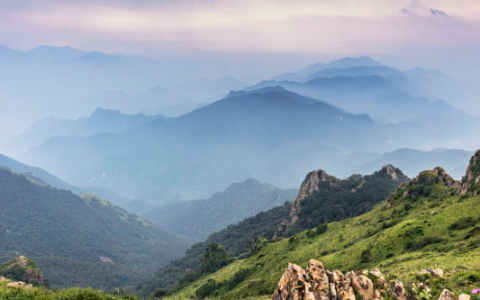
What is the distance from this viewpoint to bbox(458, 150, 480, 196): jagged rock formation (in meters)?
61.3

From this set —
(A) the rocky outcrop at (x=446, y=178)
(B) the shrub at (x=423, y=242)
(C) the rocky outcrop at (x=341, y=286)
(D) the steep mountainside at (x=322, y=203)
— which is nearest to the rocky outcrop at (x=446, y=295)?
(C) the rocky outcrop at (x=341, y=286)

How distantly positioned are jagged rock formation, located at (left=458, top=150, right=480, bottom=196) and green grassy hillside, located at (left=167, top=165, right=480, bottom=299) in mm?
1828

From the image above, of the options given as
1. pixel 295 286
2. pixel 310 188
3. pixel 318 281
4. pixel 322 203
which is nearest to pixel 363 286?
pixel 318 281

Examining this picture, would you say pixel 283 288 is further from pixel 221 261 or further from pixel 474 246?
pixel 221 261

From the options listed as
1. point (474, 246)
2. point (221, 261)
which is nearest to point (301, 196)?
point (221, 261)

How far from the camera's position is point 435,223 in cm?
5581

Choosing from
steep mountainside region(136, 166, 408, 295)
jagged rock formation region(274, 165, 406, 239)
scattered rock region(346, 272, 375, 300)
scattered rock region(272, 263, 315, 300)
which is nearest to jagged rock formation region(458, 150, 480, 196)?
scattered rock region(346, 272, 375, 300)

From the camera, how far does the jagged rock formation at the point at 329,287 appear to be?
78.1 feet

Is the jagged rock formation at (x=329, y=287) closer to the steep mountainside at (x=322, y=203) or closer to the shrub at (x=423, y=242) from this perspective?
the shrub at (x=423, y=242)

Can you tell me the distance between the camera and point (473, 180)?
2510 inches

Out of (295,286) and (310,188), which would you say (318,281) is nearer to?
(295,286)

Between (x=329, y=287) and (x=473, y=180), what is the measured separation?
56.5 meters

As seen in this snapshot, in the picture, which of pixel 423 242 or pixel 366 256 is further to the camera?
pixel 366 256

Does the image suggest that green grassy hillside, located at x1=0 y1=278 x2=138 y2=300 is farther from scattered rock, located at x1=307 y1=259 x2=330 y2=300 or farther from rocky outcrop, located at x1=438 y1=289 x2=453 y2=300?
rocky outcrop, located at x1=438 y1=289 x2=453 y2=300
